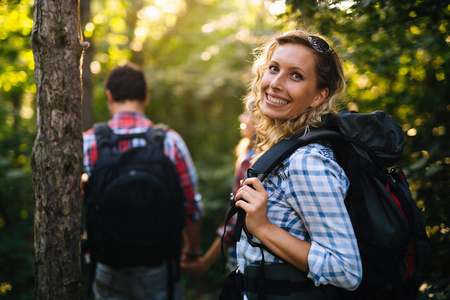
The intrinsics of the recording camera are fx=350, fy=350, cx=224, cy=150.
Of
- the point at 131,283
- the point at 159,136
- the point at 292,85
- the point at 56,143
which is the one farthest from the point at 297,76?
the point at 131,283

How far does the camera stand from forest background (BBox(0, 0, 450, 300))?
254cm

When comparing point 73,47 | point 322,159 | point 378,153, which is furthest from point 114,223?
point 378,153

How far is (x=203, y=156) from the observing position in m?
7.93

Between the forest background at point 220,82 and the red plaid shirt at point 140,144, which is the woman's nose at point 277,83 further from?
the red plaid shirt at point 140,144

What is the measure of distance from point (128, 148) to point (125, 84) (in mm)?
621

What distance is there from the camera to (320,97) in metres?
1.76

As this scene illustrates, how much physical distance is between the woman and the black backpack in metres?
0.06

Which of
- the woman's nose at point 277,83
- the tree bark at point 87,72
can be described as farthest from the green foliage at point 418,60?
the tree bark at point 87,72

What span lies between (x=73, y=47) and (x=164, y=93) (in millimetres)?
5893

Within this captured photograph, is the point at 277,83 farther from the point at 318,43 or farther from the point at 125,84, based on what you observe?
the point at 125,84

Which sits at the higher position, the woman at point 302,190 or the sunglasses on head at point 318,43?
the sunglasses on head at point 318,43

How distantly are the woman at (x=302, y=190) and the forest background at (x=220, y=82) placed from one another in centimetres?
49

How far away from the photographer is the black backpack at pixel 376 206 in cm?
140

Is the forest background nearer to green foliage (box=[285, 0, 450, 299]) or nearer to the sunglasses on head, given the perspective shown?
green foliage (box=[285, 0, 450, 299])
